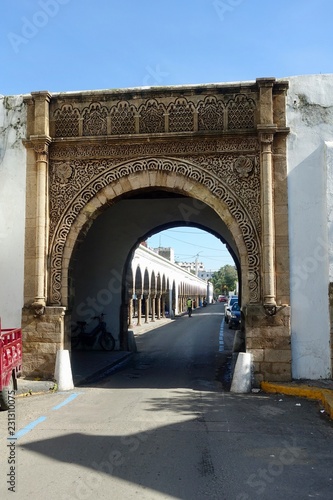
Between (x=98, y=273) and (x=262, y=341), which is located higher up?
(x=98, y=273)

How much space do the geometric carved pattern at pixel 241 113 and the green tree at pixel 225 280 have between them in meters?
89.0

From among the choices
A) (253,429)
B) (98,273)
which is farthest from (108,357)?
(253,429)

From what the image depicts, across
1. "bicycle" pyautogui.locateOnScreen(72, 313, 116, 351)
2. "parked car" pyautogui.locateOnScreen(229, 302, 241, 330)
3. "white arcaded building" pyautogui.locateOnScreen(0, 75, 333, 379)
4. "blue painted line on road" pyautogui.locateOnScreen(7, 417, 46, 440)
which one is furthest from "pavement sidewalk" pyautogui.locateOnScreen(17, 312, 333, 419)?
"parked car" pyautogui.locateOnScreen(229, 302, 241, 330)

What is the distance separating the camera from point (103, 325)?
12562mm

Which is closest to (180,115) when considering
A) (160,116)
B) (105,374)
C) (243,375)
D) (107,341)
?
(160,116)

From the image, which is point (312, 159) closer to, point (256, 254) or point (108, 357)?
point (256, 254)

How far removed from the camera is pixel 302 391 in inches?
282

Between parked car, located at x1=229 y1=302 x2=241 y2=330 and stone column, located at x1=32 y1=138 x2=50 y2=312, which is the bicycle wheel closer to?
stone column, located at x1=32 y1=138 x2=50 y2=312

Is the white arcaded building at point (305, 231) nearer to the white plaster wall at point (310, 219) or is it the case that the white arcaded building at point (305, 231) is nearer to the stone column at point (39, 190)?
the white plaster wall at point (310, 219)

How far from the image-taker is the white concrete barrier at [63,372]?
7922mm

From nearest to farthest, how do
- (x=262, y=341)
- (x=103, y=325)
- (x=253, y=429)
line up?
1. (x=253, y=429)
2. (x=262, y=341)
3. (x=103, y=325)

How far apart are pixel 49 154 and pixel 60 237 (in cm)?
150

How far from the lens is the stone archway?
7.97 meters

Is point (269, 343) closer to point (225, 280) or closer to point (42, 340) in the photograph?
point (42, 340)
